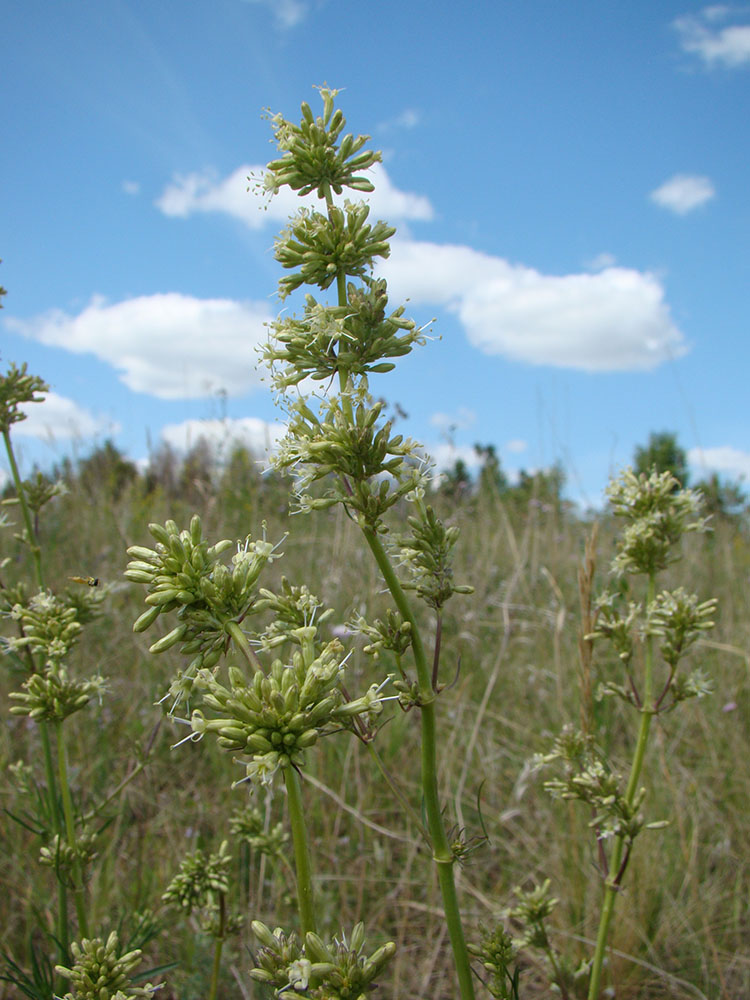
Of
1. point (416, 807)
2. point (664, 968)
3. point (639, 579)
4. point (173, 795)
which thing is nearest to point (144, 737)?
point (173, 795)

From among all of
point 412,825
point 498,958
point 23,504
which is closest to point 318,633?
point 498,958

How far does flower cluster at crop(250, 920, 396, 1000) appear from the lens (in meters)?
1.43

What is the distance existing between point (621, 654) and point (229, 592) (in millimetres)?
1653

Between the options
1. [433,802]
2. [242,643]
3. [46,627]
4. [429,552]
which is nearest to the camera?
[242,643]

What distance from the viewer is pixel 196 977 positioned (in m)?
3.02

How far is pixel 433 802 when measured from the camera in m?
1.72

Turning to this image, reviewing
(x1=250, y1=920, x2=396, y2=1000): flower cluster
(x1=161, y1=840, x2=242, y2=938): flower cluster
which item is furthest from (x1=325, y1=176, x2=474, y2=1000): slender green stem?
(x1=161, y1=840, x2=242, y2=938): flower cluster

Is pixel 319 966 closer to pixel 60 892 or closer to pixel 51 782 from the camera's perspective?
pixel 60 892

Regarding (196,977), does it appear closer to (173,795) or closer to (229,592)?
(173,795)

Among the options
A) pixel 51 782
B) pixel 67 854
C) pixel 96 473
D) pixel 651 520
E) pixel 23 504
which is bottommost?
pixel 67 854

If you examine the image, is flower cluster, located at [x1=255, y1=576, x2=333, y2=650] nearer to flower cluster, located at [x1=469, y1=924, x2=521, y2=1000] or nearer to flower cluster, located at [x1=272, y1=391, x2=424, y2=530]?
flower cluster, located at [x1=272, y1=391, x2=424, y2=530]

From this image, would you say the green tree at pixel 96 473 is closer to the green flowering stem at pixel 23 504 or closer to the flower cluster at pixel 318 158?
the green flowering stem at pixel 23 504

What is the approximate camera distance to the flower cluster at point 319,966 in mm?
1428

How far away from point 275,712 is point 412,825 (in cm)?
289
